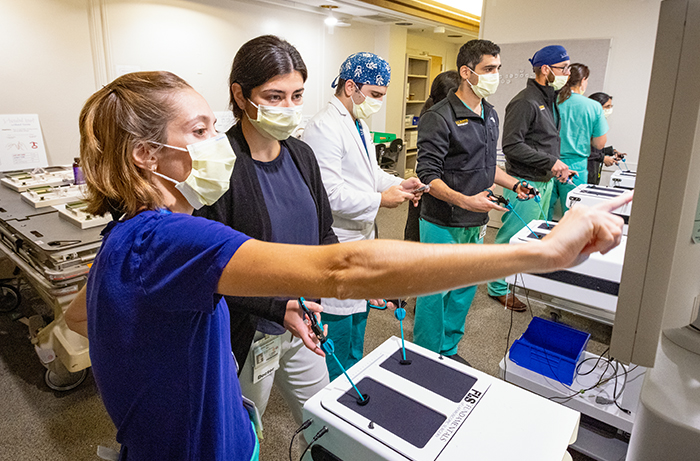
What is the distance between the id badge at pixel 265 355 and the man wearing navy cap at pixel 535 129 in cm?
194

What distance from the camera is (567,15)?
4078 millimetres

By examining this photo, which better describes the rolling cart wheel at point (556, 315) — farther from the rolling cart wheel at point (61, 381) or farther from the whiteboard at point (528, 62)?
the rolling cart wheel at point (61, 381)

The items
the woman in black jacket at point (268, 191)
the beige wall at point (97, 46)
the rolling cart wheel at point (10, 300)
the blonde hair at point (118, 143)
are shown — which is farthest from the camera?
the beige wall at point (97, 46)

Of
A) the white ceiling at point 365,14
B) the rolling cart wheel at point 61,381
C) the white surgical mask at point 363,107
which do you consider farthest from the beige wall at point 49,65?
the white surgical mask at point 363,107

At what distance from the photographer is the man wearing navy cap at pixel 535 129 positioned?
2.78 m

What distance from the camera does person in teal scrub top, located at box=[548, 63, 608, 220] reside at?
10.9 ft

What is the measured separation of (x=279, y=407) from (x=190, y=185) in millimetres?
1565

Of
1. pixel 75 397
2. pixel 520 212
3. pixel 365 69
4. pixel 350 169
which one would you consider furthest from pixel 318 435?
pixel 520 212

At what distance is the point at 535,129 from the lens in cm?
284

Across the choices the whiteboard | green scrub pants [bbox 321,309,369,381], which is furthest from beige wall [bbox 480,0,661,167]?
green scrub pants [bbox 321,309,369,381]

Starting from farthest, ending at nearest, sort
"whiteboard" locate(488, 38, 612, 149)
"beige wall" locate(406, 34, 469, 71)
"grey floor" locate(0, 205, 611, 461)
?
"beige wall" locate(406, 34, 469, 71) → "whiteboard" locate(488, 38, 612, 149) → "grey floor" locate(0, 205, 611, 461)

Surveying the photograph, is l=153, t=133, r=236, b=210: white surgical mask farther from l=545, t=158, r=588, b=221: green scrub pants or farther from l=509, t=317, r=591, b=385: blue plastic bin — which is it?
l=545, t=158, r=588, b=221: green scrub pants

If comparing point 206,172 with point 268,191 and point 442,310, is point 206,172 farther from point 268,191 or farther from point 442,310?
point 442,310

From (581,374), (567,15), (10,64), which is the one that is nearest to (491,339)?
(581,374)
